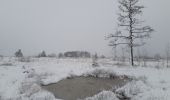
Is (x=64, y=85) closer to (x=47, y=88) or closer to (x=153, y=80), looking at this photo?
(x=47, y=88)

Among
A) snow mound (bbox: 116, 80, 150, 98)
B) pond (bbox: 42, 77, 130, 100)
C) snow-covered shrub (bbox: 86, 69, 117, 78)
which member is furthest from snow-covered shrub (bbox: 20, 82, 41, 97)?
snow mound (bbox: 116, 80, 150, 98)

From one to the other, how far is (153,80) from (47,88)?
6816 mm

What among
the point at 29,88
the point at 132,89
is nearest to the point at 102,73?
the point at 132,89

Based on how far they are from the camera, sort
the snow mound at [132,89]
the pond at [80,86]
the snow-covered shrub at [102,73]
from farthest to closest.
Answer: the snow-covered shrub at [102,73] < the pond at [80,86] < the snow mound at [132,89]

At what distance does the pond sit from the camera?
12018 millimetres

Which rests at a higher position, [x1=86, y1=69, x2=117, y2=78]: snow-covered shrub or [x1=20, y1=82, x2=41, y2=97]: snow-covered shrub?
[x1=86, y1=69, x2=117, y2=78]: snow-covered shrub

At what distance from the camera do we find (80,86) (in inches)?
527

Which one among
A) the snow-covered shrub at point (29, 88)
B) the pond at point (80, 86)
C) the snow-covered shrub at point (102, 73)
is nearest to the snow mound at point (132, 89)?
the pond at point (80, 86)

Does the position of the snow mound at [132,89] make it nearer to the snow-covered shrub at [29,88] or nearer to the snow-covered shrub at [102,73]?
the snow-covered shrub at [102,73]

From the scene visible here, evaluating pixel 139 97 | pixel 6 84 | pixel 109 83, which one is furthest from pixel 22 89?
pixel 139 97

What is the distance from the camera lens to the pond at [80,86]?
473 inches

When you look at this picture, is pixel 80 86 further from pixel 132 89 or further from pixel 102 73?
pixel 132 89

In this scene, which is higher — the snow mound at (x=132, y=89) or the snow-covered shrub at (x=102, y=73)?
the snow-covered shrub at (x=102, y=73)

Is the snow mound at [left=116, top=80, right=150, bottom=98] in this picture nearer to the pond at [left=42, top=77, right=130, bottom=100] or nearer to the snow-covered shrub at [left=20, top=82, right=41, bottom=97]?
the pond at [left=42, top=77, right=130, bottom=100]
